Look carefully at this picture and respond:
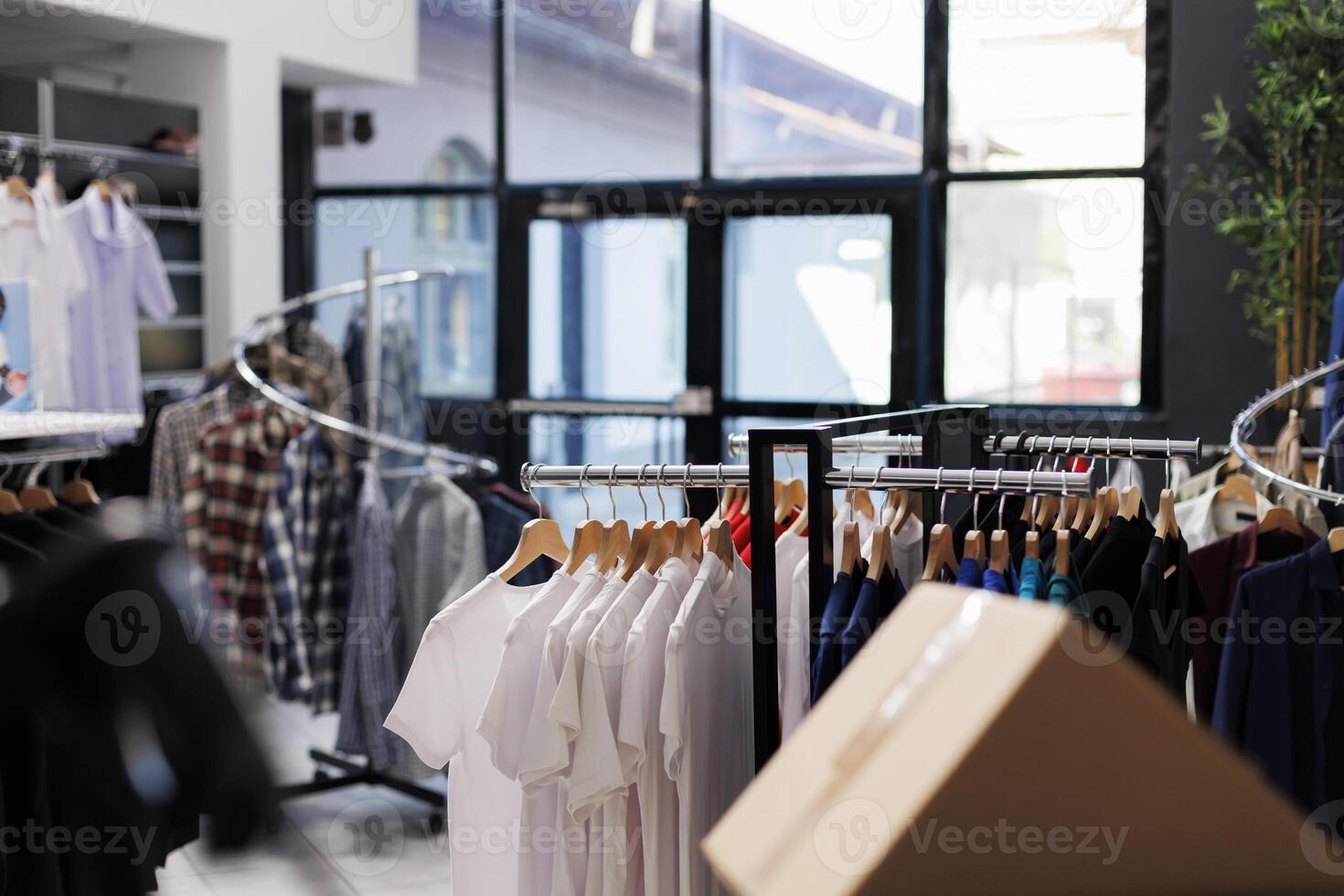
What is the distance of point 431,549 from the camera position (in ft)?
12.4

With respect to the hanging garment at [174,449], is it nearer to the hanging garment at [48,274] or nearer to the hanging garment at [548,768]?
the hanging garment at [48,274]

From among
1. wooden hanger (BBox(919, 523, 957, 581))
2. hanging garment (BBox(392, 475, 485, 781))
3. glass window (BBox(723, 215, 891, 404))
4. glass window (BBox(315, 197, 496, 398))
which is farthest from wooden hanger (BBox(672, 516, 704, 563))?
glass window (BBox(315, 197, 496, 398))

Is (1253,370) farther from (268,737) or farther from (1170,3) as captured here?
(268,737)

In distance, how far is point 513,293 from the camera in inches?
243

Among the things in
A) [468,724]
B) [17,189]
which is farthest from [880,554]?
[17,189]

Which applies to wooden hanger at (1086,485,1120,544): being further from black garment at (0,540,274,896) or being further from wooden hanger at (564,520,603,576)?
black garment at (0,540,274,896)

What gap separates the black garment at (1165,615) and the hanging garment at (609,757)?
2.29ft

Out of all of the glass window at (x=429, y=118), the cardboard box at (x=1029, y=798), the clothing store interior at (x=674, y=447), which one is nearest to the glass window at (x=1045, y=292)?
the clothing store interior at (x=674, y=447)

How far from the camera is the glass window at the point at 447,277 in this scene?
6.19 meters

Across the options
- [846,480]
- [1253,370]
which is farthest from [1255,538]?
[1253,370]

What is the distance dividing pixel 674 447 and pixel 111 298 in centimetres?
236

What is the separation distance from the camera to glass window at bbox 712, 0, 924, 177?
5.44 metres

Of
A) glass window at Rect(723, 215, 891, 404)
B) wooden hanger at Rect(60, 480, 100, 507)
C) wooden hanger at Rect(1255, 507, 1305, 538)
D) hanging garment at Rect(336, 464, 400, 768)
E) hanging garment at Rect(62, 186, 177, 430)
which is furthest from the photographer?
glass window at Rect(723, 215, 891, 404)

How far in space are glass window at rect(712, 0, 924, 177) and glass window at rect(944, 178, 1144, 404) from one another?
0.41m
